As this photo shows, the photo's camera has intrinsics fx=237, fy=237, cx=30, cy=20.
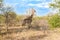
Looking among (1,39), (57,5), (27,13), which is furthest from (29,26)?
(1,39)

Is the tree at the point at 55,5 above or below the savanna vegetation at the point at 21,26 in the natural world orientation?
above

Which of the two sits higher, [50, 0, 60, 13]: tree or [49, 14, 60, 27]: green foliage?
[50, 0, 60, 13]: tree

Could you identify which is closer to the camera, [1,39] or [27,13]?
[1,39]

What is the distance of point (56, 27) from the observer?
921 inches

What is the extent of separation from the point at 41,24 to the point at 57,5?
7.88 m

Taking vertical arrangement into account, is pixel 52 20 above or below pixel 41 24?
above

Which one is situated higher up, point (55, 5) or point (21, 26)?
point (55, 5)

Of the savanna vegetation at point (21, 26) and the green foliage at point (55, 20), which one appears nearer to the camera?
the savanna vegetation at point (21, 26)

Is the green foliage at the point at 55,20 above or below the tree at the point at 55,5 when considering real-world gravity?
below

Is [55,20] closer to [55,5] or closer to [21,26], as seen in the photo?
[55,5]

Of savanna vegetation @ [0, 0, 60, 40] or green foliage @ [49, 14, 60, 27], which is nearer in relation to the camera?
savanna vegetation @ [0, 0, 60, 40]

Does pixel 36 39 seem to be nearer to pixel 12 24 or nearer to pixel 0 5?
pixel 0 5

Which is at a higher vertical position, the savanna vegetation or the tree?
the tree

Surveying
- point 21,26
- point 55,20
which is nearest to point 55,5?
point 55,20
